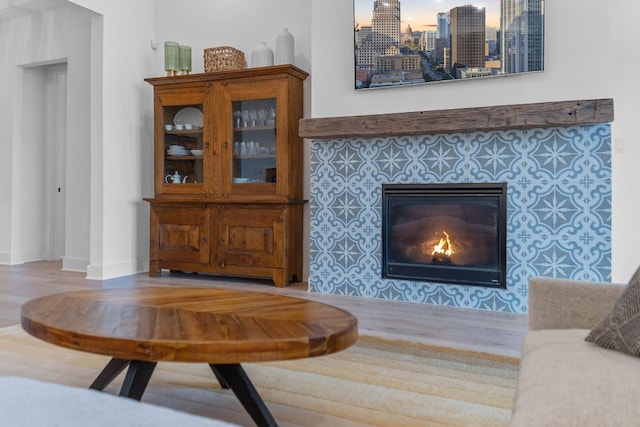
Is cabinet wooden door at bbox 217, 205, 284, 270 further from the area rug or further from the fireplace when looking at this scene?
the area rug

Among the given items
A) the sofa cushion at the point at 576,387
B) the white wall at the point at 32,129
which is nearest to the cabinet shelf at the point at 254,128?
the white wall at the point at 32,129

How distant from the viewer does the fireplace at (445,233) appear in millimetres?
3168

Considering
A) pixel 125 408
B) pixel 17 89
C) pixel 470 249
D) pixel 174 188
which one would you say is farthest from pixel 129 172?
pixel 125 408

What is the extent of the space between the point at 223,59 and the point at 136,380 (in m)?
3.35

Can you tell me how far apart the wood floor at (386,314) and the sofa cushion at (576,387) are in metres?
Result: 1.18

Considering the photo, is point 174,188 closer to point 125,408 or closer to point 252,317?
point 252,317

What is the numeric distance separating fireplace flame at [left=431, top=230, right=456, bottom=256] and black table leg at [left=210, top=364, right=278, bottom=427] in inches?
86.4

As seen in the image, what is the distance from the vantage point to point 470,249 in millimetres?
3252

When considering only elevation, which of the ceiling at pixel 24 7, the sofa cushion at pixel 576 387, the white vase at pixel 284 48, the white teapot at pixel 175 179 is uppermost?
the ceiling at pixel 24 7

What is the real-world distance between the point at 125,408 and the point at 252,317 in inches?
28.4

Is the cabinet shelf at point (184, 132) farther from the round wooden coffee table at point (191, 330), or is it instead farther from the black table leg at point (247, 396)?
the black table leg at point (247, 396)

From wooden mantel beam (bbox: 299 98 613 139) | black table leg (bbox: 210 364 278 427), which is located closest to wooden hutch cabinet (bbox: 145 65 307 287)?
wooden mantel beam (bbox: 299 98 613 139)

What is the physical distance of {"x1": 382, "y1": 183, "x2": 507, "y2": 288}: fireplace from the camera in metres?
3.17

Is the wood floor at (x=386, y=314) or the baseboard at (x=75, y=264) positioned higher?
the baseboard at (x=75, y=264)
